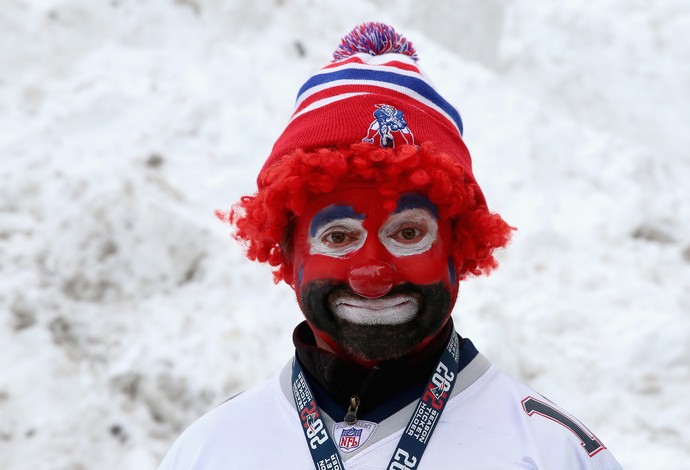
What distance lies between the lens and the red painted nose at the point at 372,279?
2.30m

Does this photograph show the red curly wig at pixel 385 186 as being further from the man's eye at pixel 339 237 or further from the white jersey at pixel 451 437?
the white jersey at pixel 451 437

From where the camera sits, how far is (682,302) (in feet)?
20.7

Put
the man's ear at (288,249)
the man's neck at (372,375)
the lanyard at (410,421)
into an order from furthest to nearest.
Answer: the man's ear at (288,249), the man's neck at (372,375), the lanyard at (410,421)

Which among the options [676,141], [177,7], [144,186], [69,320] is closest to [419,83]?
[69,320]

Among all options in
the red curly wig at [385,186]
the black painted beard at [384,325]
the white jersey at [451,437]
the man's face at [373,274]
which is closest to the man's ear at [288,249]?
the red curly wig at [385,186]

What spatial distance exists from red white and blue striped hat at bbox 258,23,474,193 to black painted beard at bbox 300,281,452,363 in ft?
1.27

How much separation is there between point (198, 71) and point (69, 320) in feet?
9.77

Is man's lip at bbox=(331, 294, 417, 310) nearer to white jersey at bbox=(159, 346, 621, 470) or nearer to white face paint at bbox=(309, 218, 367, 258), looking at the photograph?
white face paint at bbox=(309, 218, 367, 258)

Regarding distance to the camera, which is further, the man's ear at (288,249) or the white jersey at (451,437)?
the man's ear at (288,249)

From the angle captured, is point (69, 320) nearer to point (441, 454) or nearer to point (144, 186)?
point (144, 186)

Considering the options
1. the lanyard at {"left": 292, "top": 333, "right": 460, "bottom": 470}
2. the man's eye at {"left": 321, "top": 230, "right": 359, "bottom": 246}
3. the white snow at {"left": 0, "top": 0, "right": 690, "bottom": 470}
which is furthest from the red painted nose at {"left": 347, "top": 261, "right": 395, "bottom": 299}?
the white snow at {"left": 0, "top": 0, "right": 690, "bottom": 470}

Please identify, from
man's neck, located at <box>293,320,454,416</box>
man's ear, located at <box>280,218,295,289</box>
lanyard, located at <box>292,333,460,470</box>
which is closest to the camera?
lanyard, located at <box>292,333,460,470</box>

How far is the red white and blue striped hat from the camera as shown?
242 cm

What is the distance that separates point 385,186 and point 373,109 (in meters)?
0.23
